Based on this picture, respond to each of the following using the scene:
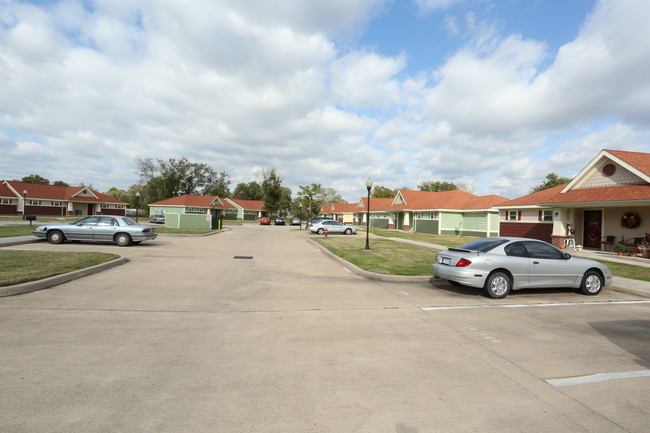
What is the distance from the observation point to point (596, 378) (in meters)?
3.95

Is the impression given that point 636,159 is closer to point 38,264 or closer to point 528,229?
point 528,229

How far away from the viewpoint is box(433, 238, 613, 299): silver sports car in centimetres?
796

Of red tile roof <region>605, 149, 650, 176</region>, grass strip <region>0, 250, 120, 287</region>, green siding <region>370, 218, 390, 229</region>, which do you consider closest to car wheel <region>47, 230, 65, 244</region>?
grass strip <region>0, 250, 120, 287</region>

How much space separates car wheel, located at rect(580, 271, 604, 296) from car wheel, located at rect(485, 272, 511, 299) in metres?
2.38

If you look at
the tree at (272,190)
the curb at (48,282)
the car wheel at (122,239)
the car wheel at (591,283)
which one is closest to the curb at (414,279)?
the car wheel at (591,283)

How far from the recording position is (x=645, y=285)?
9812 millimetres

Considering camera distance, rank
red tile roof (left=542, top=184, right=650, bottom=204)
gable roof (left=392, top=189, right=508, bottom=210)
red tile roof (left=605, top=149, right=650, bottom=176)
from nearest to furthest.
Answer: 1. red tile roof (left=542, top=184, right=650, bottom=204)
2. red tile roof (left=605, top=149, right=650, bottom=176)
3. gable roof (left=392, top=189, right=508, bottom=210)

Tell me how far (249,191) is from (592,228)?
98.9 m

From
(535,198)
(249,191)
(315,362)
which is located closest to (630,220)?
(535,198)

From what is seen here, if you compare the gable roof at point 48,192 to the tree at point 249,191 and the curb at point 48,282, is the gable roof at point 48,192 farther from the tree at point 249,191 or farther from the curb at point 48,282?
the curb at point 48,282

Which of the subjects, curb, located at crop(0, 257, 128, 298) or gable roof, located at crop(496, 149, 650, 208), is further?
gable roof, located at crop(496, 149, 650, 208)

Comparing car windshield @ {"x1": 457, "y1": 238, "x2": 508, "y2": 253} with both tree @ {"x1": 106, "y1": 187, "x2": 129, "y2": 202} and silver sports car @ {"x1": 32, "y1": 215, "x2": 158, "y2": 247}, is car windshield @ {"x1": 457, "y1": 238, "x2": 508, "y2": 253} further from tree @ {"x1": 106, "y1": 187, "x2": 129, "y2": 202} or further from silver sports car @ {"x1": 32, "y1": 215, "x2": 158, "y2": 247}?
tree @ {"x1": 106, "y1": 187, "x2": 129, "y2": 202}

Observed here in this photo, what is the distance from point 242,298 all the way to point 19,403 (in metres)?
4.46

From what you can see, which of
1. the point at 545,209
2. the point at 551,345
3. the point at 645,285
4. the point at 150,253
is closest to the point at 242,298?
the point at 551,345
